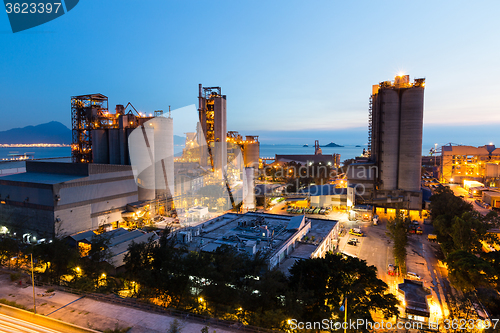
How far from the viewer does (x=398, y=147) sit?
28484 millimetres

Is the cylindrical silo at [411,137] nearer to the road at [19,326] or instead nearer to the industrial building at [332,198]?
the industrial building at [332,198]

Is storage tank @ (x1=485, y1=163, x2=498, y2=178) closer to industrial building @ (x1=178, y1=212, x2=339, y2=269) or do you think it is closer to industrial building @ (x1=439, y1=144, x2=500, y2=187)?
industrial building @ (x1=439, y1=144, x2=500, y2=187)

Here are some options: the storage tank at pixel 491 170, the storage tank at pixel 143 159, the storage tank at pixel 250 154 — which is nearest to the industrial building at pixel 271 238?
the storage tank at pixel 143 159

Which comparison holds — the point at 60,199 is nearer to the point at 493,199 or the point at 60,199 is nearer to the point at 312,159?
the point at 493,199

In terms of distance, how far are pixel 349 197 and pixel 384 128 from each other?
822 centimetres

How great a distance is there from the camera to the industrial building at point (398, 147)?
89.4 feet

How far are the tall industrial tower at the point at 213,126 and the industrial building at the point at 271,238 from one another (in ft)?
64.2

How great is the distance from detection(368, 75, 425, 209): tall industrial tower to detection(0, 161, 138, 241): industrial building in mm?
26293

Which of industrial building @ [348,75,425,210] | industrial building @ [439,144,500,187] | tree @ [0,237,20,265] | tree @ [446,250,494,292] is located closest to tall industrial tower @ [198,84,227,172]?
industrial building @ [348,75,425,210]

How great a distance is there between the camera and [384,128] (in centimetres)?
2862

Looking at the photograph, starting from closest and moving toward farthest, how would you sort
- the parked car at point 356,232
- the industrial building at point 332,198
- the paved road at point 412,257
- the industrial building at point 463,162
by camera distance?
the paved road at point 412,257, the parked car at point 356,232, the industrial building at point 332,198, the industrial building at point 463,162

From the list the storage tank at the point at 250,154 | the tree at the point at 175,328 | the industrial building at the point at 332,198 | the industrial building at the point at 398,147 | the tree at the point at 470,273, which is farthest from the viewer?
the storage tank at the point at 250,154

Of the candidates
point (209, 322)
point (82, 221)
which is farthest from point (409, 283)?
point (82, 221)

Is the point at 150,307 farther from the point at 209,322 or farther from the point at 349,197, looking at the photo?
the point at 349,197
